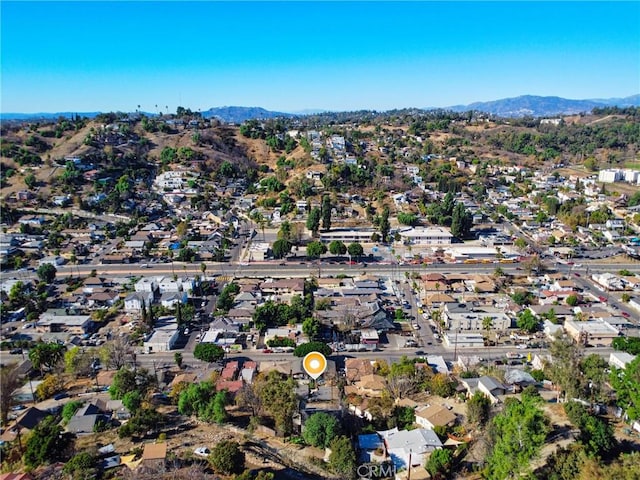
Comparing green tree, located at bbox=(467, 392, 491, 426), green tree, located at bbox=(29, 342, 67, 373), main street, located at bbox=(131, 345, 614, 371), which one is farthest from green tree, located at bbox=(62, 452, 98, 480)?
green tree, located at bbox=(467, 392, 491, 426)

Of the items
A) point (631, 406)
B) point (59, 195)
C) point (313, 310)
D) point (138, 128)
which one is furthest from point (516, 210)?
point (138, 128)

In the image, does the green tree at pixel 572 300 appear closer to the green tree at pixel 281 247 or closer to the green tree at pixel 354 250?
the green tree at pixel 354 250

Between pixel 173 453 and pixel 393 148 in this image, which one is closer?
pixel 173 453

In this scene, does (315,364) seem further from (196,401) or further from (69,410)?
(69,410)

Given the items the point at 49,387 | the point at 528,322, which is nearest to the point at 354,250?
the point at 528,322

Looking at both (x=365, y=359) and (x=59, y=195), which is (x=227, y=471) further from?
(x=59, y=195)

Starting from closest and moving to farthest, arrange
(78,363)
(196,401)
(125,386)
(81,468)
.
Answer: (81,468) < (196,401) < (125,386) < (78,363)

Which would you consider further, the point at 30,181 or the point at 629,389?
the point at 30,181
